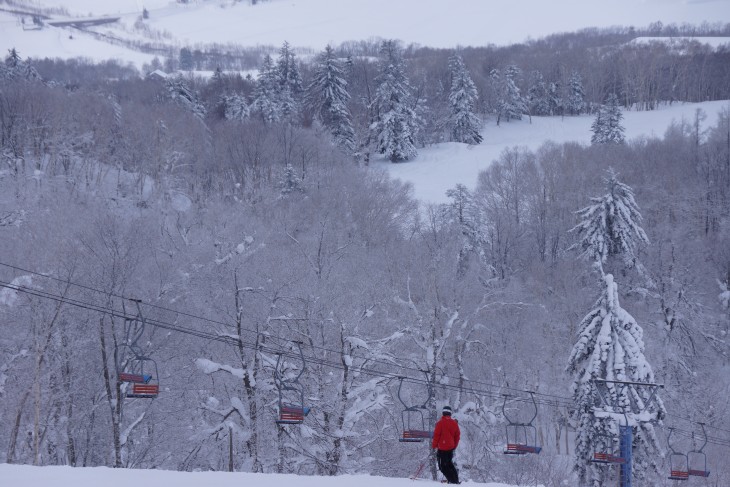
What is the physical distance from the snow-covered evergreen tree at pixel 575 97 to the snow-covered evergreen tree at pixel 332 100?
31.5 m

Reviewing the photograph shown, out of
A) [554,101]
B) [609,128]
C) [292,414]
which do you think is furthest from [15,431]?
[554,101]

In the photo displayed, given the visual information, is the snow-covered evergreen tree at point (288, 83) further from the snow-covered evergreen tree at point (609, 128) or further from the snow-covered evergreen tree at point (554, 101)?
the snow-covered evergreen tree at point (554, 101)

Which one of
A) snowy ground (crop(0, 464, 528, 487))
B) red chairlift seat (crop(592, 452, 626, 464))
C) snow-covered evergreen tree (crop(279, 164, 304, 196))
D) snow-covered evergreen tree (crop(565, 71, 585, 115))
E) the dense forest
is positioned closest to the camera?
snowy ground (crop(0, 464, 528, 487))

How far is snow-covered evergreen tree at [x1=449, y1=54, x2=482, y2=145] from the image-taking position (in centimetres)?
7269

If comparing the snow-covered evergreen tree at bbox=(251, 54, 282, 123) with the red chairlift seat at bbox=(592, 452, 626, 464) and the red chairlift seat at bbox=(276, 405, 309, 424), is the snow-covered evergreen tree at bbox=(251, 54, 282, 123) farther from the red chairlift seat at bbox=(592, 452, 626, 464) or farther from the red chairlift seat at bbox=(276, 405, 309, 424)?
the red chairlift seat at bbox=(592, 452, 626, 464)

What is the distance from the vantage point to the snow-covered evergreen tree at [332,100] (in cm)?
6675

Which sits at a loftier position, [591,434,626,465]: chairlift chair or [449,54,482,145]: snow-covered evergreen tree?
[449,54,482,145]: snow-covered evergreen tree

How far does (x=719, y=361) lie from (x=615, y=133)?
30.9 meters

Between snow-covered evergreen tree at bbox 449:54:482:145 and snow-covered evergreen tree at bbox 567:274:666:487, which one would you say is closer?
snow-covered evergreen tree at bbox 567:274:666:487

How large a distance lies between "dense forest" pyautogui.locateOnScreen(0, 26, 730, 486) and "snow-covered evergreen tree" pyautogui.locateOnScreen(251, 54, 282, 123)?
271mm

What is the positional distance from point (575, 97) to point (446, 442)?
83.4 meters

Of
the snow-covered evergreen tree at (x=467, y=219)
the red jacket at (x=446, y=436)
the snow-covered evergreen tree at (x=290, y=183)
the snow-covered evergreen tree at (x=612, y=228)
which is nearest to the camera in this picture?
the red jacket at (x=446, y=436)

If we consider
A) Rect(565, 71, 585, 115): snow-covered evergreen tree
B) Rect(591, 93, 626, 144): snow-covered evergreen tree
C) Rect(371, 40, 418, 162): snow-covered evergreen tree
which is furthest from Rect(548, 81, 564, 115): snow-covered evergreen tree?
Rect(371, 40, 418, 162): snow-covered evergreen tree

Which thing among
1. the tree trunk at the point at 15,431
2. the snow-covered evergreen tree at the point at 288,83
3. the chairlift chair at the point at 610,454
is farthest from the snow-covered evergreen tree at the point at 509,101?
the tree trunk at the point at 15,431
